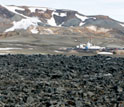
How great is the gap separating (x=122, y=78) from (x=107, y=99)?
222 inches

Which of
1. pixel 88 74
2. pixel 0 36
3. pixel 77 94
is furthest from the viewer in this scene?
pixel 0 36

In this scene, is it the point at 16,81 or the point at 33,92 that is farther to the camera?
the point at 16,81

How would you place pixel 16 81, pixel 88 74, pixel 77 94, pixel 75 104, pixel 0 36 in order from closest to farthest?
1. pixel 75 104
2. pixel 77 94
3. pixel 16 81
4. pixel 88 74
5. pixel 0 36

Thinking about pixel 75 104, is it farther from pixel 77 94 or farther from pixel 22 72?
pixel 22 72

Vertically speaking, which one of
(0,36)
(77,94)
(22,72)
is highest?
(77,94)

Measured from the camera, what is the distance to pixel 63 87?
16531 mm

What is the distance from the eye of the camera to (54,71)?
21.6 meters

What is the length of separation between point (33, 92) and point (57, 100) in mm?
1986

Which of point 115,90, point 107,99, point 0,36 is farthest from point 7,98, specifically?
point 0,36

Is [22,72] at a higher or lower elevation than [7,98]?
lower

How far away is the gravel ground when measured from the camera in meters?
13.3

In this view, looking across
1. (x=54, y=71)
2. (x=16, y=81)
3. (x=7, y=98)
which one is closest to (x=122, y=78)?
(x=54, y=71)

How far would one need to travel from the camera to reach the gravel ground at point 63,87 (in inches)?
525

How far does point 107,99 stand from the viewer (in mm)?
13750
